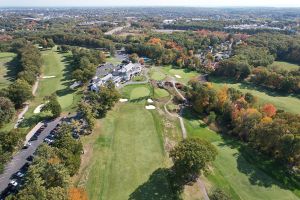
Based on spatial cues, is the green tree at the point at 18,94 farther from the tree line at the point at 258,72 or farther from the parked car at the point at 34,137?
the tree line at the point at 258,72

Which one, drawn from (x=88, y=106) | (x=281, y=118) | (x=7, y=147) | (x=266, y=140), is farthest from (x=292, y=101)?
(x=7, y=147)

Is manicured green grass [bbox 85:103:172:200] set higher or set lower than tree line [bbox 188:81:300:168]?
lower

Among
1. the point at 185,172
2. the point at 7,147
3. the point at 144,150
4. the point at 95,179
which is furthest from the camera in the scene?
the point at 144,150

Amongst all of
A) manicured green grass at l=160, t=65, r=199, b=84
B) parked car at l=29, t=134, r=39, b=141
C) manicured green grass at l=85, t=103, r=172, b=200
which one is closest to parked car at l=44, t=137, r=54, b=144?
parked car at l=29, t=134, r=39, b=141

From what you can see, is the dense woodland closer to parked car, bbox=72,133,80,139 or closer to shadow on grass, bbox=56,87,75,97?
parked car, bbox=72,133,80,139

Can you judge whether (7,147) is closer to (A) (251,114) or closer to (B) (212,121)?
(B) (212,121)

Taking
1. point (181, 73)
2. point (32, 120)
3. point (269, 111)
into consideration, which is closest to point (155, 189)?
point (269, 111)

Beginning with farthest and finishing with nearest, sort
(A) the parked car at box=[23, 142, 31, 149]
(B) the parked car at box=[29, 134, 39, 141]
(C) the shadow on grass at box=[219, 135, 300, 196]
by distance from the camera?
(B) the parked car at box=[29, 134, 39, 141]
(A) the parked car at box=[23, 142, 31, 149]
(C) the shadow on grass at box=[219, 135, 300, 196]
